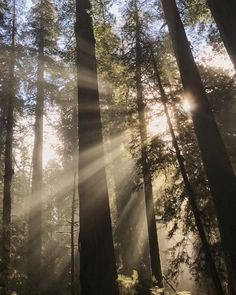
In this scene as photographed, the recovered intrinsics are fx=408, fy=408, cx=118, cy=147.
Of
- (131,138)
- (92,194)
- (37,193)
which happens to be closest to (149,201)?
(131,138)

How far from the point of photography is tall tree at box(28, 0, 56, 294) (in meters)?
18.7

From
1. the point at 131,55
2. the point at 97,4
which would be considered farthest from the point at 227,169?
the point at 131,55

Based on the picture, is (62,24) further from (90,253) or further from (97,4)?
(90,253)

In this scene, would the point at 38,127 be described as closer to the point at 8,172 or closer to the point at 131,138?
the point at 8,172

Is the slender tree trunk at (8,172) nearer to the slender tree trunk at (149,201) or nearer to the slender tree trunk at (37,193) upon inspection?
the slender tree trunk at (37,193)

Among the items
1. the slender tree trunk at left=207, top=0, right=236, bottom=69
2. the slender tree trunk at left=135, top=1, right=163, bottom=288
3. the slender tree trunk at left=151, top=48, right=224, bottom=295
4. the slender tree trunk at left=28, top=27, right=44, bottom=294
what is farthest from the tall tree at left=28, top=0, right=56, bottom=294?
the slender tree trunk at left=207, top=0, right=236, bottom=69

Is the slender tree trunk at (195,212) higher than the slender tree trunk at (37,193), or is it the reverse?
the slender tree trunk at (37,193)

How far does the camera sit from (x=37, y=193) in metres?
19.8

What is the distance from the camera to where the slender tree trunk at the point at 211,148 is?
687cm

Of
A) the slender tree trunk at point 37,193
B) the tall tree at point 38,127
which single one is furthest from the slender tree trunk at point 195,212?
the tall tree at point 38,127

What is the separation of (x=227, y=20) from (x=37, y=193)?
15742mm

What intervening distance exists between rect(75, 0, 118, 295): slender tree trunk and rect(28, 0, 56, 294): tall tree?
35.5ft

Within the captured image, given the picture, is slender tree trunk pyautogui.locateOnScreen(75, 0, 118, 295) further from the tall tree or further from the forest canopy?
the tall tree

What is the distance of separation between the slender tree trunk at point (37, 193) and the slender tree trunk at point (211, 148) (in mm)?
11524
